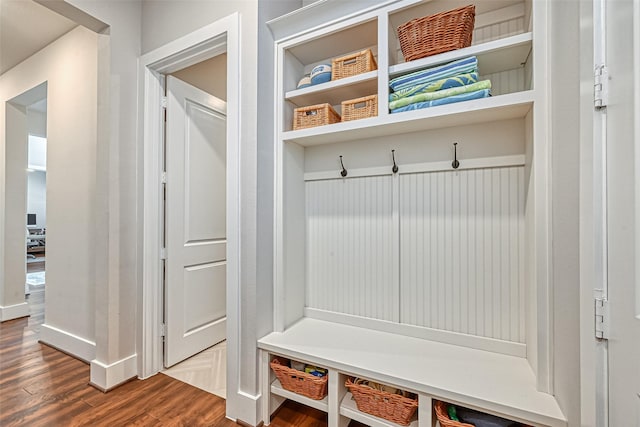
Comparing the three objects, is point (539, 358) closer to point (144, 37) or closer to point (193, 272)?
point (193, 272)

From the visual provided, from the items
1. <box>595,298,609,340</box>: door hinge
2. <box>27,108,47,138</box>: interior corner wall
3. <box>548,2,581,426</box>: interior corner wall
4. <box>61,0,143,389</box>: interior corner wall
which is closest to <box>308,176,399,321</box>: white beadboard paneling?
<box>548,2,581,426</box>: interior corner wall

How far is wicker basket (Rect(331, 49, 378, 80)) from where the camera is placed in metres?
1.54

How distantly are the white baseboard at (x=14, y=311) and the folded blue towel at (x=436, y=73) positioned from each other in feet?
14.2

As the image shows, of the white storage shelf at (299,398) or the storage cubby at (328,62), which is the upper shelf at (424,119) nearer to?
the storage cubby at (328,62)

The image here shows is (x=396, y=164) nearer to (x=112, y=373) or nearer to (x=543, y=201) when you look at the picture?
(x=543, y=201)

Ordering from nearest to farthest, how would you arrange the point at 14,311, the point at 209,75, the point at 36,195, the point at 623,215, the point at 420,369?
1. the point at 623,215
2. the point at 420,369
3. the point at 209,75
4. the point at 14,311
5. the point at 36,195

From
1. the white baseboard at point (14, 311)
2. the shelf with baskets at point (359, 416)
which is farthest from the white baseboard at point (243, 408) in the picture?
the white baseboard at point (14, 311)

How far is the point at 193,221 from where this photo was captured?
2.32 meters

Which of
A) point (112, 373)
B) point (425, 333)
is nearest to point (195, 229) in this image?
point (112, 373)

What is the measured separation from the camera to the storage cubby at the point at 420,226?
3.98 feet

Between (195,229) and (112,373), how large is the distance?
41.3 inches

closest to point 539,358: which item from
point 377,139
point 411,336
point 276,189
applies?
point 411,336

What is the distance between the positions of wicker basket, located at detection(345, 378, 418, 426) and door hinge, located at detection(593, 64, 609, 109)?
1.24 m

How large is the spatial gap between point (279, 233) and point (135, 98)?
1377 millimetres
